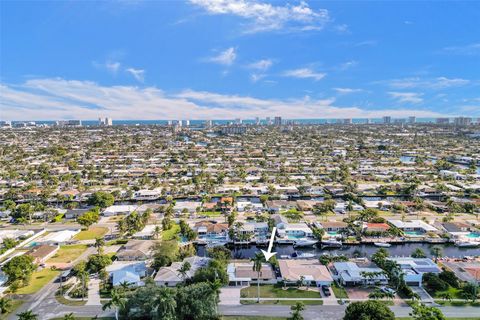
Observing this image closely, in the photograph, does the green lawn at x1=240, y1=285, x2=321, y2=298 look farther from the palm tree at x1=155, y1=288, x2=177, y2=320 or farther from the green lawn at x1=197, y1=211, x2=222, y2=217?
the green lawn at x1=197, y1=211, x2=222, y2=217

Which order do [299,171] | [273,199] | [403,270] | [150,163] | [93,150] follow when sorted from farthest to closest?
[93,150], [150,163], [299,171], [273,199], [403,270]

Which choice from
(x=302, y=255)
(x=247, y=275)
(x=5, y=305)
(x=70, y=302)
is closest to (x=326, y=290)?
(x=247, y=275)

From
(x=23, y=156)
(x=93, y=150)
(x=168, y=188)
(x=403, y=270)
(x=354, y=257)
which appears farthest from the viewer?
(x=93, y=150)

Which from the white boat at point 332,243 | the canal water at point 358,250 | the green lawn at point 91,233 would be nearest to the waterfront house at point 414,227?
the canal water at point 358,250

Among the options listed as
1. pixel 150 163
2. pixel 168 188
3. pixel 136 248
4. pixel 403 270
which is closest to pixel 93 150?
pixel 150 163

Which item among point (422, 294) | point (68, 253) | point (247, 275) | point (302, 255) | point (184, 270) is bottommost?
point (68, 253)

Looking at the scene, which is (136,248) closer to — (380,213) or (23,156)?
(380,213)

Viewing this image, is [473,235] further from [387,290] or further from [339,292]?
[339,292]
